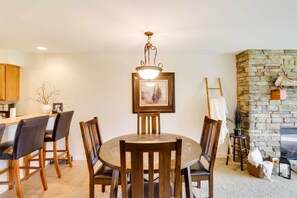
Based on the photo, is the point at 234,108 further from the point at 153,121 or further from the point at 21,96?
the point at 21,96

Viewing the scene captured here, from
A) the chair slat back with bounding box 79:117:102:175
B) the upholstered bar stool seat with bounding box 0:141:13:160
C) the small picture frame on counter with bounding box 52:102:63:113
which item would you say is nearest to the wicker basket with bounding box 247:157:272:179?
the chair slat back with bounding box 79:117:102:175

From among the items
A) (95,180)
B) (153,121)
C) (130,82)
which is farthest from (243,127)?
(95,180)

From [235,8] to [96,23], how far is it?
5.16ft

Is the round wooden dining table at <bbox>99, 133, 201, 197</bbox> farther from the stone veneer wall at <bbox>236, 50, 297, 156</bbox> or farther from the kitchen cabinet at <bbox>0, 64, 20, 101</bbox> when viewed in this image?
the kitchen cabinet at <bbox>0, 64, 20, 101</bbox>

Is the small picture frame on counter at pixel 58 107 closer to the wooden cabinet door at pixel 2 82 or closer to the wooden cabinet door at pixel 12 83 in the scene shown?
the wooden cabinet door at pixel 12 83

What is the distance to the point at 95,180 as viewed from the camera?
186 centimetres

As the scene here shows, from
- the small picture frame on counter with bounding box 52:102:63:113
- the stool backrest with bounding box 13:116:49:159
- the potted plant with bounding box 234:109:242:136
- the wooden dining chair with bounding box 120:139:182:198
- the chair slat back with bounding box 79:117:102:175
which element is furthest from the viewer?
the small picture frame on counter with bounding box 52:102:63:113

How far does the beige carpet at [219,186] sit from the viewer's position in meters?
2.41

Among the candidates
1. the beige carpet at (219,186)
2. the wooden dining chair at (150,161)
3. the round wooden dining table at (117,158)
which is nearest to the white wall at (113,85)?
the beige carpet at (219,186)

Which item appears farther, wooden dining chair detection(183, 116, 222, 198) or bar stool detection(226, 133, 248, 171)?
bar stool detection(226, 133, 248, 171)

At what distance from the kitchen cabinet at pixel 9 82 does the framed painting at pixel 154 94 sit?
237 centimetres

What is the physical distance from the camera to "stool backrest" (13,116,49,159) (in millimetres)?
2044

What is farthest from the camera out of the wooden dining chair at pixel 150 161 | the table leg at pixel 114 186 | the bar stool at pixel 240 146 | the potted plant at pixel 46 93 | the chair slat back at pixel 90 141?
the potted plant at pixel 46 93

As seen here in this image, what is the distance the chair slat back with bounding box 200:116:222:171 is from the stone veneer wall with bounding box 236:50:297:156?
1541 millimetres
